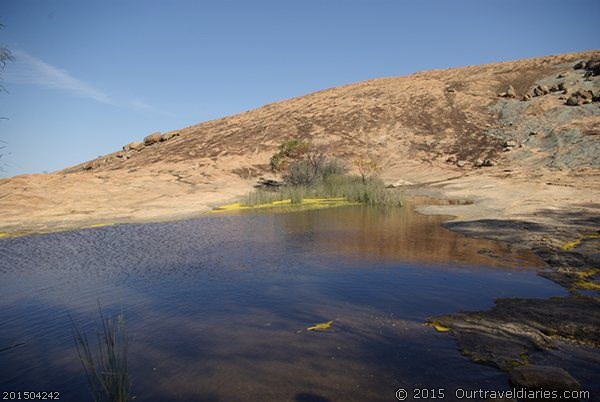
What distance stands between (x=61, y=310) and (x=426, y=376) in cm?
498

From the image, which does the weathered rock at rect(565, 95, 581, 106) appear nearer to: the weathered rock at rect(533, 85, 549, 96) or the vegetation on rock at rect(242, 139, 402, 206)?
the weathered rock at rect(533, 85, 549, 96)

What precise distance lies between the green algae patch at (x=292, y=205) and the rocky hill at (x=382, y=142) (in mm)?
1188

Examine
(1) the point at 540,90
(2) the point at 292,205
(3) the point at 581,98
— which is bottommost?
(2) the point at 292,205

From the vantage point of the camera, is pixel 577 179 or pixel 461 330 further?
A: pixel 577 179

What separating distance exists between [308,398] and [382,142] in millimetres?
29145

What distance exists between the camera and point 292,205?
59.3ft

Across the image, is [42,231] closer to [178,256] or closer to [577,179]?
[178,256]

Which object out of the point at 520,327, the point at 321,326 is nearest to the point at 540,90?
the point at 520,327

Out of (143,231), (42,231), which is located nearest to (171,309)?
(143,231)

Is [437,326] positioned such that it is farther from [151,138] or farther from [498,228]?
[151,138]

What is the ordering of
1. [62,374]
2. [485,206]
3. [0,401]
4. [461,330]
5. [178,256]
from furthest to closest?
[485,206], [178,256], [461,330], [62,374], [0,401]

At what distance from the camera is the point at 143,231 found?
39.1 ft

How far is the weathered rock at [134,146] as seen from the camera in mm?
39025

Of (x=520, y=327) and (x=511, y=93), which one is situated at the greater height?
(x=511, y=93)
